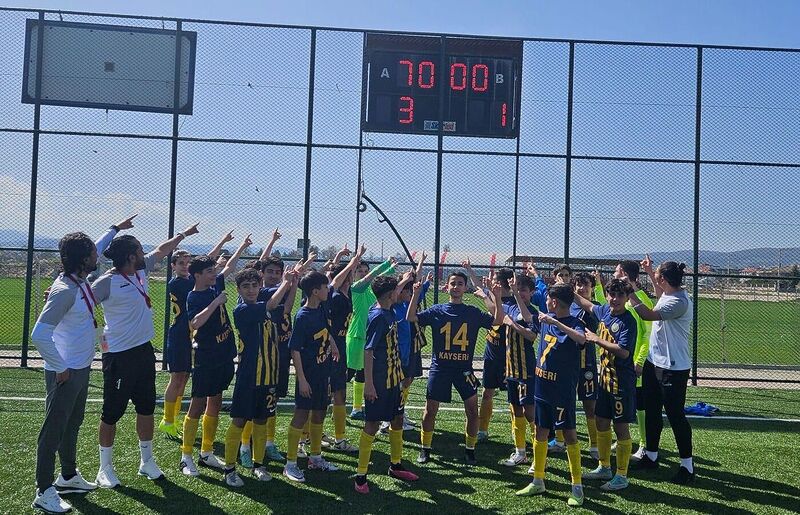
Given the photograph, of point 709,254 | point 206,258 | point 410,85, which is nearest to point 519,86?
point 410,85

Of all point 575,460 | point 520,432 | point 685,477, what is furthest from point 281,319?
point 685,477

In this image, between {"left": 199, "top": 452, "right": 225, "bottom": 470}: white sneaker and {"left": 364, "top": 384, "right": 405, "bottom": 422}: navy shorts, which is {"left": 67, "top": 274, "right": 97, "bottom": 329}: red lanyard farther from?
{"left": 364, "top": 384, "right": 405, "bottom": 422}: navy shorts

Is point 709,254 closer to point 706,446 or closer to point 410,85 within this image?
point 706,446

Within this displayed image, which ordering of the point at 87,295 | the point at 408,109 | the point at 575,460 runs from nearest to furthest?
1. the point at 87,295
2. the point at 575,460
3. the point at 408,109

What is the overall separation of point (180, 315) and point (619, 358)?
445cm

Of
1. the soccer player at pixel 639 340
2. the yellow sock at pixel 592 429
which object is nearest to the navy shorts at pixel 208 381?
the yellow sock at pixel 592 429

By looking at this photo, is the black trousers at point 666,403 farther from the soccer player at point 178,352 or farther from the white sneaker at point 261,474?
the soccer player at point 178,352

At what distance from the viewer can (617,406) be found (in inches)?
213

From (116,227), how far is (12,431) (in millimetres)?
2716

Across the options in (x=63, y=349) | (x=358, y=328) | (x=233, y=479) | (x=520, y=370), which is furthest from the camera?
(x=358, y=328)

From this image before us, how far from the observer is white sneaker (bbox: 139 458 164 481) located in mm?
5109

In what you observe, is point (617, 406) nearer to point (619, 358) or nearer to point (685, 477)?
point (619, 358)

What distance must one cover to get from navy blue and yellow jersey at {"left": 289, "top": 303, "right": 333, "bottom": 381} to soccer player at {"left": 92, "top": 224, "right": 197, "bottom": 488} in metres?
1.25

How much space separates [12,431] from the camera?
6.43 m
